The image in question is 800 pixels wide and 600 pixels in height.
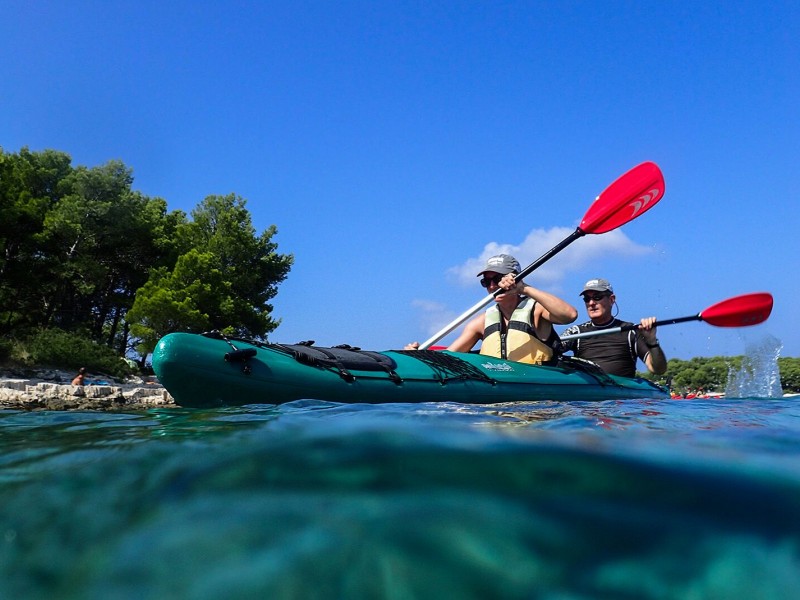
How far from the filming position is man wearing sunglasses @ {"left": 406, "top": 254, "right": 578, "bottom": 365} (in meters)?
5.99

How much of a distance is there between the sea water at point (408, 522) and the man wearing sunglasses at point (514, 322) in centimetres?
444

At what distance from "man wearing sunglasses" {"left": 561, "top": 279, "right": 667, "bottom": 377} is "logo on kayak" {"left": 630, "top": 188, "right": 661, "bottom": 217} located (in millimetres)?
1034

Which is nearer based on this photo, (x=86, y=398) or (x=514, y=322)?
(x=514, y=322)

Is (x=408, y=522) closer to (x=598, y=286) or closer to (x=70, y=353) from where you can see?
(x=598, y=286)

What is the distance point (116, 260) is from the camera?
81.7ft

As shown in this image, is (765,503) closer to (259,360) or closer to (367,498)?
(367,498)

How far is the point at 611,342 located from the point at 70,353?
17.7 metres

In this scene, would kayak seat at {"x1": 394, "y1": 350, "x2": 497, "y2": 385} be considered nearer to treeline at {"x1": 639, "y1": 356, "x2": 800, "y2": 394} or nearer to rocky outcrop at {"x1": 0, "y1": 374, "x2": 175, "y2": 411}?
rocky outcrop at {"x1": 0, "y1": 374, "x2": 175, "y2": 411}

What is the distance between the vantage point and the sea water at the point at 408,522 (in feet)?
2.77

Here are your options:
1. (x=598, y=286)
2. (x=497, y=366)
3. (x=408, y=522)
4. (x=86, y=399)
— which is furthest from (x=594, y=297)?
(x=408, y=522)

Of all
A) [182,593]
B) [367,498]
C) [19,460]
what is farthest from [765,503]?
[19,460]

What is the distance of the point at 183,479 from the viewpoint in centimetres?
128

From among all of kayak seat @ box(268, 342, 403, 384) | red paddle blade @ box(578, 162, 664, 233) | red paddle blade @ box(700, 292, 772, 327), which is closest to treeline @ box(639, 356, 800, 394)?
red paddle blade @ box(700, 292, 772, 327)

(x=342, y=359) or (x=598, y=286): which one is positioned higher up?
(x=598, y=286)
